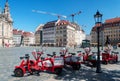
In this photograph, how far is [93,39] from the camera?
119188 millimetres

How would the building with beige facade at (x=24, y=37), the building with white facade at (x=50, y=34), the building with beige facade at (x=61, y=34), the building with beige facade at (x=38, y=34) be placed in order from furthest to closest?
the building with beige facade at (x=24, y=37), the building with beige facade at (x=38, y=34), the building with white facade at (x=50, y=34), the building with beige facade at (x=61, y=34)

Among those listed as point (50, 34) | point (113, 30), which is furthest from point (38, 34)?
point (113, 30)

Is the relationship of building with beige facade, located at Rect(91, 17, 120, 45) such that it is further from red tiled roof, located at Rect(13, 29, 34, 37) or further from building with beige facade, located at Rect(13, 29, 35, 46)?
red tiled roof, located at Rect(13, 29, 34, 37)

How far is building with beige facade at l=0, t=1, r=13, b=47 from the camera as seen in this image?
315ft

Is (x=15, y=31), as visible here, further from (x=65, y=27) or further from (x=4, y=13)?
(x=65, y=27)

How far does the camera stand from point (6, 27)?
335 feet

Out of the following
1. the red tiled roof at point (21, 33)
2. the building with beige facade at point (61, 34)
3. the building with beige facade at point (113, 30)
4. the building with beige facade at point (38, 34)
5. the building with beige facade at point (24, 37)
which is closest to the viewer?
the building with beige facade at point (113, 30)

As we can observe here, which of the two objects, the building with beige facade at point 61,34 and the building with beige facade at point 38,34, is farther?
the building with beige facade at point 38,34

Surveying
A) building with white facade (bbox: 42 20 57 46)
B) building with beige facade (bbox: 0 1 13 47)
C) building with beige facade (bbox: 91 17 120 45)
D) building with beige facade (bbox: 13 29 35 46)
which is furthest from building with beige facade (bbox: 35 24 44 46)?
building with beige facade (bbox: 91 17 120 45)

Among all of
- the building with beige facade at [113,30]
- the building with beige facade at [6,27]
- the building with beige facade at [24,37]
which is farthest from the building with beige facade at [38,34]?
the building with beige facade at [113,30]

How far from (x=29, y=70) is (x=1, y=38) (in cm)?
8818

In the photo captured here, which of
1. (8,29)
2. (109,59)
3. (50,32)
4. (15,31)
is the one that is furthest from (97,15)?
(15,31)

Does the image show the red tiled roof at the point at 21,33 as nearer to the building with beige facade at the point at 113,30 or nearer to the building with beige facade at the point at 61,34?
the building with beige facade at the point at 61,34

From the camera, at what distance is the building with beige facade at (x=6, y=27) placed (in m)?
96.1
